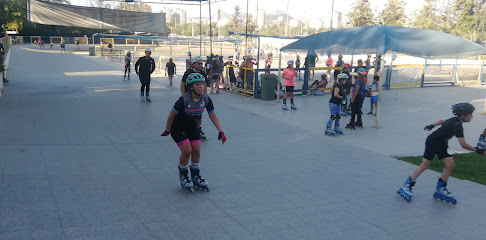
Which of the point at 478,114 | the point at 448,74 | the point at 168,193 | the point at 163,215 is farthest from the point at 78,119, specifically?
the point at 448,74

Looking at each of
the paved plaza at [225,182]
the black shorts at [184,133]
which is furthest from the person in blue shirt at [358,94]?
the black shorts at [184,133]

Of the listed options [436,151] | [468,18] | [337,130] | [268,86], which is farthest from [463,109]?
[468,18]

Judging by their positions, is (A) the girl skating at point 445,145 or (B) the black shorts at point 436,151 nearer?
(A) the girl skating at point 445,145

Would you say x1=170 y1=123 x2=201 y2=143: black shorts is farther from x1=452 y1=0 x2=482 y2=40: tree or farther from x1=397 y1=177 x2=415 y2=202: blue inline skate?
x1=452 y1=0 x2=482 y2=40: tree

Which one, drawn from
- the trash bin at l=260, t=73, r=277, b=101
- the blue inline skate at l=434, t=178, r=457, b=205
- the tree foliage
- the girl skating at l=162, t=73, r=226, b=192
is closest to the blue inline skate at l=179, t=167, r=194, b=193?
the girl skating at l=162, t=73, r=226, b=192

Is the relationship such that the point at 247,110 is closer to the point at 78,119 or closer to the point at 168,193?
the point at 78,119

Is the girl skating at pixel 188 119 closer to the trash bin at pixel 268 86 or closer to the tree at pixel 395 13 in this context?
the trash bin at pixel 268 86

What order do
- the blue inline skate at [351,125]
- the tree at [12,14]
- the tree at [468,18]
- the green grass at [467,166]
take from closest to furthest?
the green grass at [467,166], the blue inline skate at [351,125], the tree at [468,18], the tree at [12,14]

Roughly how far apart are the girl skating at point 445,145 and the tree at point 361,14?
178 ft

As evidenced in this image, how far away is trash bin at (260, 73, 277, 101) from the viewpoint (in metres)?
15.5

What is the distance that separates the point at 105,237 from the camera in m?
4.36

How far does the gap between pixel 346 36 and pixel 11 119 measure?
1044cm

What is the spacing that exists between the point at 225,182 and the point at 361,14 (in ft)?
184

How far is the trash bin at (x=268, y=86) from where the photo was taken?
1551cm
